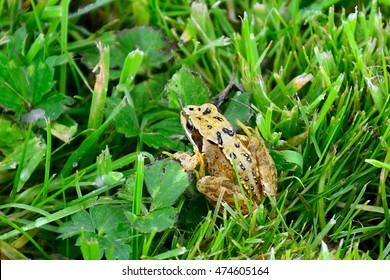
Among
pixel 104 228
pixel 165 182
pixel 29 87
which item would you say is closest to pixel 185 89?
pixel 165 182

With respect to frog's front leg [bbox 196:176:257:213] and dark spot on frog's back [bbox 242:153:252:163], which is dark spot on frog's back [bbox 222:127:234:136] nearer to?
dark spot on frog's back [bbox 242:153:252:163]

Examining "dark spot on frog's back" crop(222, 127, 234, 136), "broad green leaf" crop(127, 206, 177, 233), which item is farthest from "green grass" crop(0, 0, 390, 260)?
"dark spot on frog's back" crop(222, 127, 234, 136)

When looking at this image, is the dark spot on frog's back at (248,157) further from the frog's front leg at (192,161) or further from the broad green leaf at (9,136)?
the broad green leaf at (9,136)

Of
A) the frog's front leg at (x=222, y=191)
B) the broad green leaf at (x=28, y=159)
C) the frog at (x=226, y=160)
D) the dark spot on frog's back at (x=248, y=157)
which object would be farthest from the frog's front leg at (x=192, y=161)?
the broad green leaf at (x=28, y=159)

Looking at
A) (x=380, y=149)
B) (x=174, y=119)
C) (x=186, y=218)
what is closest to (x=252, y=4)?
(x=174, y=119)

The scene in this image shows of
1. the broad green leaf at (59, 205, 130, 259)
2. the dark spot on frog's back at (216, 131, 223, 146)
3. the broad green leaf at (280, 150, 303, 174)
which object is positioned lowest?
the broad green leaf at (59, 205, 130, 259)

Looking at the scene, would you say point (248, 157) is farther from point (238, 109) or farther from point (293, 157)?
point (238, 109)

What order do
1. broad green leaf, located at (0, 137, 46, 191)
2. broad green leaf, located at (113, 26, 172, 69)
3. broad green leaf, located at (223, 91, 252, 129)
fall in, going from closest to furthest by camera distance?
broad green leaf, located at (0, 137, 46, 191) → broad green leaf, located at (223, 91, 252, 129) → broad green leaf, located at (113, 26, 172, 69)

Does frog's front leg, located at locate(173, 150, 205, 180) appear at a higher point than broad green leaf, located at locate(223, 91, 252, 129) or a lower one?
lower
